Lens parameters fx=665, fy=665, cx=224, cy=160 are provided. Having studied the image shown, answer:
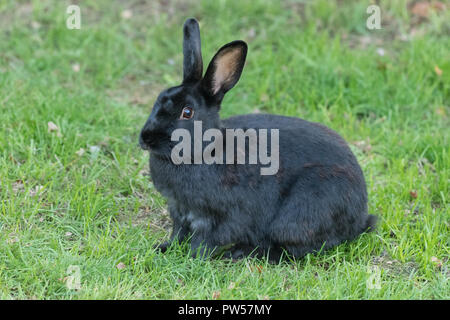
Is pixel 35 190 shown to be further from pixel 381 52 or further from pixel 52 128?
pixel 381 52

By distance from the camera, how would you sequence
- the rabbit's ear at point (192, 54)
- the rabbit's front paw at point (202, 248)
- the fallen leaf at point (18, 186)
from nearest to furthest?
the rabbit's ear at point (192, 54)
the rabbit's front paw at point (202, 248)
the fallen leaf at point (18, 186)

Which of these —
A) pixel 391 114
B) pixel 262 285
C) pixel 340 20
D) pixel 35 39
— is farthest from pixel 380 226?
pixel 35 39

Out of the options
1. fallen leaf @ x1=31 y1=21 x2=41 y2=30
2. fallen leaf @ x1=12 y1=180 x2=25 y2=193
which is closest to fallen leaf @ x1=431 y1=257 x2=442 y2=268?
fallen leaf @ x1=12 y1=180 x2=25 y2=193

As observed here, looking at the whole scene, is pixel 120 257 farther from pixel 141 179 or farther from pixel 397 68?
pixel 397 68

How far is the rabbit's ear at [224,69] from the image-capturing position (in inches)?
158

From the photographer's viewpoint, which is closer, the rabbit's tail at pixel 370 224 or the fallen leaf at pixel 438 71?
the rabbit's tail at pixel 370 224

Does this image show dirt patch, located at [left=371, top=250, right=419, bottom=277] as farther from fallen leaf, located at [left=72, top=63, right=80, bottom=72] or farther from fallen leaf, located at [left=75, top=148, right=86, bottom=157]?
fallen leaf, located at [left=72, top=63, right=80, bottom=72]

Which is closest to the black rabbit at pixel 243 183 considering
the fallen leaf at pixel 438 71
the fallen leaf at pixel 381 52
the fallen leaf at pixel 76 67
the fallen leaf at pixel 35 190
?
the fallen leaf at pixel 35 190

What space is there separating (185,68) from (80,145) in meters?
1.46

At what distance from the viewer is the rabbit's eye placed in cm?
393

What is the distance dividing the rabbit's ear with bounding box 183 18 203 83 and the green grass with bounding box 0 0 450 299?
3.61 feet

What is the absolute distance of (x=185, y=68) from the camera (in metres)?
4.10

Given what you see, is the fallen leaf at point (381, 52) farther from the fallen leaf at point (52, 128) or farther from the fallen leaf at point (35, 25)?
the fallen leaf at point (35, 25)

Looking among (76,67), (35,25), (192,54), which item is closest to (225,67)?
(192,54)
